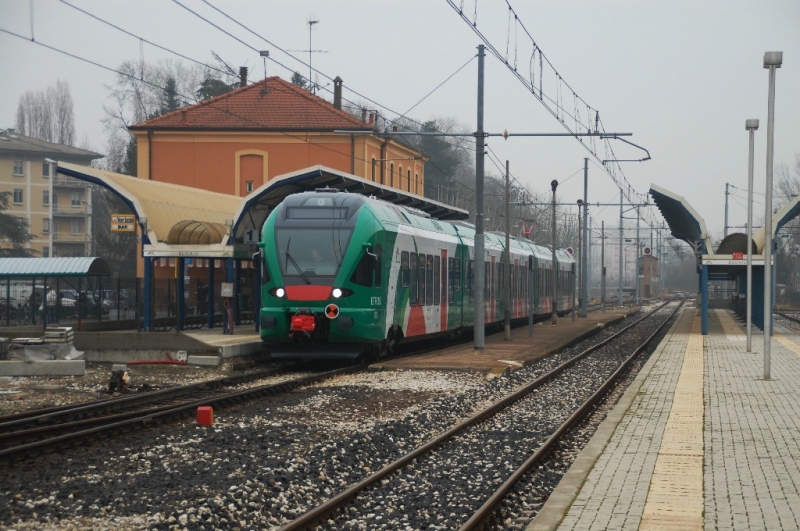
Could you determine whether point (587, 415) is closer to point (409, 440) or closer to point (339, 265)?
point (409, 440)

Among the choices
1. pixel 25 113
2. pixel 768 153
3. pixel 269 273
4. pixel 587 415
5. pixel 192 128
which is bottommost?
pixel 587 415

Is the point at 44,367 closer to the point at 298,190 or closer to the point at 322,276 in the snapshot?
the point at 322,276

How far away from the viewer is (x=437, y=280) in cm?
2456

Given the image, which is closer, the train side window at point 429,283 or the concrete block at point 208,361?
the concrete block at point 208,361

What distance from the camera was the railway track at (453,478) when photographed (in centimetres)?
812

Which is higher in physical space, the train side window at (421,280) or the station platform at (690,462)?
the train side window at (421,280)

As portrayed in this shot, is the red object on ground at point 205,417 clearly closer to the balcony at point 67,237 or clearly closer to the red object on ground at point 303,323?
the red object on ground at point 303,323

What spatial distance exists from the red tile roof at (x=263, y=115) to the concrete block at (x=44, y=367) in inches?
1265

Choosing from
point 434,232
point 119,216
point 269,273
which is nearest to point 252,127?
point 119,216

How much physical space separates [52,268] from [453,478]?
1992cm

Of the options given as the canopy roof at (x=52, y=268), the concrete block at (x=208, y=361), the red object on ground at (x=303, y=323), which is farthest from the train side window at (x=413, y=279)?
the canopy roof at (x=52, y=268)

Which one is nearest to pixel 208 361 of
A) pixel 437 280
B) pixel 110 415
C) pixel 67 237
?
pixel 437 280

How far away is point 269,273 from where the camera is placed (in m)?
19.8

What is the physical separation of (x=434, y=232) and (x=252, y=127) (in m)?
28.0
